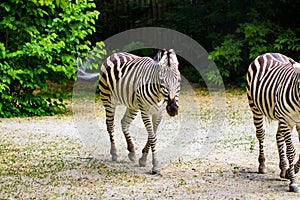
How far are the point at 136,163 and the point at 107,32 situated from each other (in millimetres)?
12090

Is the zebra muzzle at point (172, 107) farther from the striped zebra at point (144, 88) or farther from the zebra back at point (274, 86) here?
the zebra back at point (274, 86)

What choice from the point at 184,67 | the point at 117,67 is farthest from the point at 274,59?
the point at 184,67

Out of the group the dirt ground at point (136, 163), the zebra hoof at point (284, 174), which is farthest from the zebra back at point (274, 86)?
the dirt ground at point (136, 163)

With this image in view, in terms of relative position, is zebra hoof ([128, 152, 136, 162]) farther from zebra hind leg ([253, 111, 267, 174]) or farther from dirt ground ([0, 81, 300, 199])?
zebra hind leg ([253, 111, 267, 174])

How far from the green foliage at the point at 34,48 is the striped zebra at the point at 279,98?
569 cm

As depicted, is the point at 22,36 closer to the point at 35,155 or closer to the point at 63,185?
the point at 35,155

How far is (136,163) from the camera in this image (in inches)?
307

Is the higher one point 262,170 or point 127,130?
point 127,130

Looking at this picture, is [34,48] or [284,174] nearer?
[284,174]

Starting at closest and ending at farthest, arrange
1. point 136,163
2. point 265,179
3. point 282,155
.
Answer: point 282,155
point 265,179
point 136,163

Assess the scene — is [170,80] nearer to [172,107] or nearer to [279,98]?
[172,107]

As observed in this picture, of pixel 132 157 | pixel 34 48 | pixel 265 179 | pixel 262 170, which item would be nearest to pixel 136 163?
pixel 132 157

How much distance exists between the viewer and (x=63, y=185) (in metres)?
6.57

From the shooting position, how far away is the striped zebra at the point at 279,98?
611 cm
